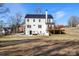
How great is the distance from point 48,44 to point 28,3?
0.48 metres

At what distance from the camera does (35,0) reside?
482cm

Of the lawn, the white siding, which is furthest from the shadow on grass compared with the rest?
the white siding

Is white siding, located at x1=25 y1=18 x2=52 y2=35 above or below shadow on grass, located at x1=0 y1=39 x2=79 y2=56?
above

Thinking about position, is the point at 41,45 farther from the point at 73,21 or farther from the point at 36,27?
the point at 73,21

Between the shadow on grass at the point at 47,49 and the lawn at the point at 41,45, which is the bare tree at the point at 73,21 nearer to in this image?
the lawn at the point at 41,45

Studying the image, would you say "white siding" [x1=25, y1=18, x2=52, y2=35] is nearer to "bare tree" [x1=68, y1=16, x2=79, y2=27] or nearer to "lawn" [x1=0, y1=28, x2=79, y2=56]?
"lawn" [x1=0, y1=28, x2=79, y2=56]

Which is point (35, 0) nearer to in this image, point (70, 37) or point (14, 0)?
point (14, 0)

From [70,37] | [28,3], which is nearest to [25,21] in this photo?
[28,3]

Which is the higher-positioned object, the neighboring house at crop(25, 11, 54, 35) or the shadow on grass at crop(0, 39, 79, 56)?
the neighboring house at crop(25, 11, 54, 35)

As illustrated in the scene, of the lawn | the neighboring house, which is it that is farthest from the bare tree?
the neighboring house

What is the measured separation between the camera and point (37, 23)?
15.9 ft

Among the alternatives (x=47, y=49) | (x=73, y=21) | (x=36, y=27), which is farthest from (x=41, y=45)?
(x=73, y=21)

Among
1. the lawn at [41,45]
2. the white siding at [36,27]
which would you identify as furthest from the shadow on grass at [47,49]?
the white siding at [36,27]

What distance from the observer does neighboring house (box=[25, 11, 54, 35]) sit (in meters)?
4.84
